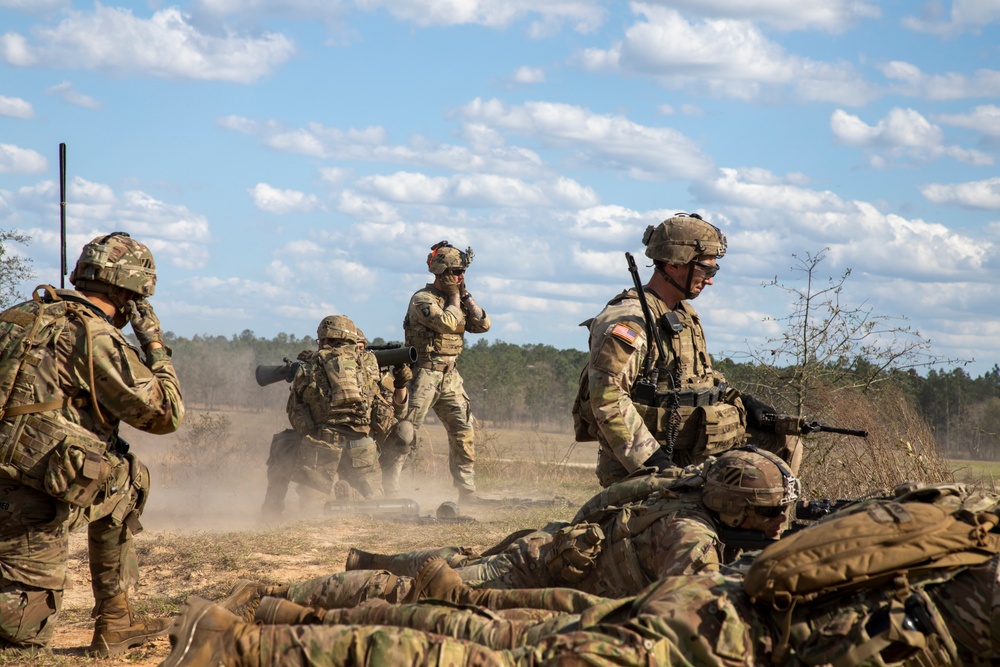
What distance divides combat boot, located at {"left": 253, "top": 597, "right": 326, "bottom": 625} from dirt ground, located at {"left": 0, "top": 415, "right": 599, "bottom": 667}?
6.00 ft

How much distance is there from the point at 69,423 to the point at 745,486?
3.30 m

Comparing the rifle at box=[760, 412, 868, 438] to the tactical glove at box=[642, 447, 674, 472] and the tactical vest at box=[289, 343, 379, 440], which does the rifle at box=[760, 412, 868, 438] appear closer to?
the tactical glove at box=[642, 447, 674, 472]

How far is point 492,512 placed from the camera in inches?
470

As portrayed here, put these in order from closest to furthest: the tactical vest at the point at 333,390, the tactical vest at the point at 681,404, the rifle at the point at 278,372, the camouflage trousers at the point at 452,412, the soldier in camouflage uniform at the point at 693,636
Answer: the soldier in camouflage uniform at the point at 693,636 < the tactical vest at the point at 681,404 < the tactical vest at the point at 333,390 < the rifle at the point at 278,372 < the camouflage trousers at the point at 452,412

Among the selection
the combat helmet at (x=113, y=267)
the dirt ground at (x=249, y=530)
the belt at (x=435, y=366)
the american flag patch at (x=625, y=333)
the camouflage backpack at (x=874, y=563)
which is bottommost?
the dirt ground at (x=249, y=530)

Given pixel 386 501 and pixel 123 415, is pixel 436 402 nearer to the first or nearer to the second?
pixel 386 501

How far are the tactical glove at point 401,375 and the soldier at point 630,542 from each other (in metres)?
7.12

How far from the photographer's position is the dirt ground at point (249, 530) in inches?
278

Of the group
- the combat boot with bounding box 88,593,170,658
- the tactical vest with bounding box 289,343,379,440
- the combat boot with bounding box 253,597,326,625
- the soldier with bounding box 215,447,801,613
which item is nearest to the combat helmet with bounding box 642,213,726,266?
→ the soldier with bounding box 215,447,801,613

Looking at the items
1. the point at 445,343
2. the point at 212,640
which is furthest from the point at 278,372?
the point at 212,640

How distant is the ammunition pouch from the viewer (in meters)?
5.08

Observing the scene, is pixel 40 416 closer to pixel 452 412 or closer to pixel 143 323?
pixel 143 323

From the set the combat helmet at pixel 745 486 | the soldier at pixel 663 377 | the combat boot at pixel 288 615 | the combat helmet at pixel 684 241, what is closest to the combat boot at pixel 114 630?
the combat boot at pixel 288 615

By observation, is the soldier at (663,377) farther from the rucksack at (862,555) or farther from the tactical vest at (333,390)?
the tactical vest at (333,390)
